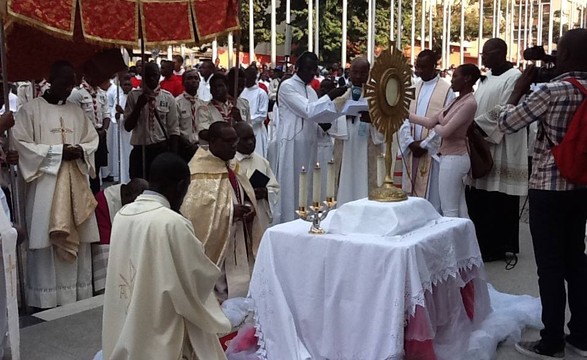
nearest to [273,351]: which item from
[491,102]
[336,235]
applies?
[336,235]

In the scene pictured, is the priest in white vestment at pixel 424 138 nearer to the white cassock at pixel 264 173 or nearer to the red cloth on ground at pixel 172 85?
the white cassock at pixel 264 173

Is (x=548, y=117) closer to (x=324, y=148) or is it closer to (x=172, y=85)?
(x=324, y=148)

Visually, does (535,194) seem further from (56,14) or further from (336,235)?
(56,14)

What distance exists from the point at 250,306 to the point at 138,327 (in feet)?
4.24

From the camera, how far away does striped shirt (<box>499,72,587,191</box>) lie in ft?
13.8

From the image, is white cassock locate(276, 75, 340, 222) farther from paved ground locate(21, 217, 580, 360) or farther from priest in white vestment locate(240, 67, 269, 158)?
priest in white vestment locate(240, 67, 269, 158)

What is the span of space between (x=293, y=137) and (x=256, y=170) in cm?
184

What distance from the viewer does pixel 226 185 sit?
217 inches

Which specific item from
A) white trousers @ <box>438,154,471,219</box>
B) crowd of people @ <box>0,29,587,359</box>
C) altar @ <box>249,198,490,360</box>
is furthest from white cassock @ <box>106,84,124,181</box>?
altar @ <box>249,198,490,360</box>

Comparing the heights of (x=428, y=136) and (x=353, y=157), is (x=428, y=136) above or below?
above

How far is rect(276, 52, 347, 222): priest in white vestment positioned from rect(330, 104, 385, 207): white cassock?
0.32 meters

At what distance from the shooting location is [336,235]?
13.4ft

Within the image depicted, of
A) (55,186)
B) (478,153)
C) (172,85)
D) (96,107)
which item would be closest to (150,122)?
(55,186)

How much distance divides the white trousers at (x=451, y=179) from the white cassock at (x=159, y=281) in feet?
12.4
